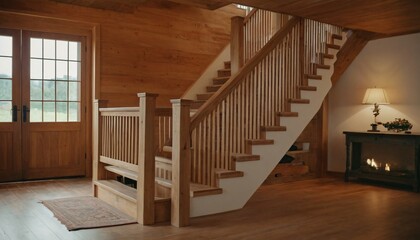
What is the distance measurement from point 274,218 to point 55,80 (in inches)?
163

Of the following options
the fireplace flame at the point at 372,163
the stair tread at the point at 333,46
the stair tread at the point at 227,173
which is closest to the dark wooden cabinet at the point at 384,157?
the fireplace flame at the point at 372,163

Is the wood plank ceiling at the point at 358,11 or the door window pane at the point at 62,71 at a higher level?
the wood plank ceiling at the point at 358,11

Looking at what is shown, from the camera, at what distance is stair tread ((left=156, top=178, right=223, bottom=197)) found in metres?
4.05

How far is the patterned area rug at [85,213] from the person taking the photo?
150 inches

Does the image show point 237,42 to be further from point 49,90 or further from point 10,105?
point 10,105

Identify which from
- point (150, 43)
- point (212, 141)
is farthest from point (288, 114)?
point (150, 43)

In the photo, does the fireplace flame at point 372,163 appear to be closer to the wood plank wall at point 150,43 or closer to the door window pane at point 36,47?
the wood plank wall at point 150,43

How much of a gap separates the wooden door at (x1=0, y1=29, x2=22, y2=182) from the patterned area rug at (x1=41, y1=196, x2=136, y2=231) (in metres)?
1.69

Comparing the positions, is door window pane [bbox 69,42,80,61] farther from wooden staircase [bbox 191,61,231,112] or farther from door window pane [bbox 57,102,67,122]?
wooden staircase [bbox 191,61,231,112]

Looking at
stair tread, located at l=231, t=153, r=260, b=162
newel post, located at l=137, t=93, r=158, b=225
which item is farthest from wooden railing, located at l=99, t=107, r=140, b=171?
stair tread, located at l=231, t=153, r=260, b=162

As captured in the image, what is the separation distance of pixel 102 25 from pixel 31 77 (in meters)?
1.35

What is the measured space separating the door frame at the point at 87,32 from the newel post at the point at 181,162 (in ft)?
9.85

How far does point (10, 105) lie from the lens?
19.8 feet

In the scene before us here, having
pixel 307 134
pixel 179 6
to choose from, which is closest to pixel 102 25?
pixel 179 6
